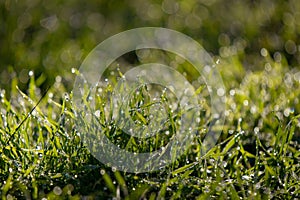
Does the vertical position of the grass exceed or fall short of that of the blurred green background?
it falls short

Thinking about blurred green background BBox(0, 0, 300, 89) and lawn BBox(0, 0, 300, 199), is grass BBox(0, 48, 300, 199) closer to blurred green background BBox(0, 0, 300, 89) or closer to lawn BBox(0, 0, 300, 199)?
lawn BBox(0, 0, 300, 199)

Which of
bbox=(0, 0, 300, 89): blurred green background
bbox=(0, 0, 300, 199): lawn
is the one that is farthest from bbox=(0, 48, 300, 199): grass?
bbox=(0, 0, 300, 89): blurred green background

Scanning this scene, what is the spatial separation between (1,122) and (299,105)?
130 cm

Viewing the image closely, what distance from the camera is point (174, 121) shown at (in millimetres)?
2242

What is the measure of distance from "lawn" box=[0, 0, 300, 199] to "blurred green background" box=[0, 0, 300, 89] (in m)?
0.01

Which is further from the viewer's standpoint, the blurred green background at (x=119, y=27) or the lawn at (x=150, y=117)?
the blurred green background at (x=119, y=27)

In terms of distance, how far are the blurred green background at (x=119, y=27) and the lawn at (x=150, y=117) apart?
0.04 feet

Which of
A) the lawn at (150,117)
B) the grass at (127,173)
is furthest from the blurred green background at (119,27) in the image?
the grass at (127,173)

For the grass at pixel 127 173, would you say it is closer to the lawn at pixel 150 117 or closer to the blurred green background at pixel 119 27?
the lawn at pixel 150 117

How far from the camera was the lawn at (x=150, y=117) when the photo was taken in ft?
6.36

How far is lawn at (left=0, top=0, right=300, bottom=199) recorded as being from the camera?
6.36ft

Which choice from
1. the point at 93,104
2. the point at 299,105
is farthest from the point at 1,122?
the point at 299,105

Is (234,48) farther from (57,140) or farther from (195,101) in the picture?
(57,140)

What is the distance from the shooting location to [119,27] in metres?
4.55
